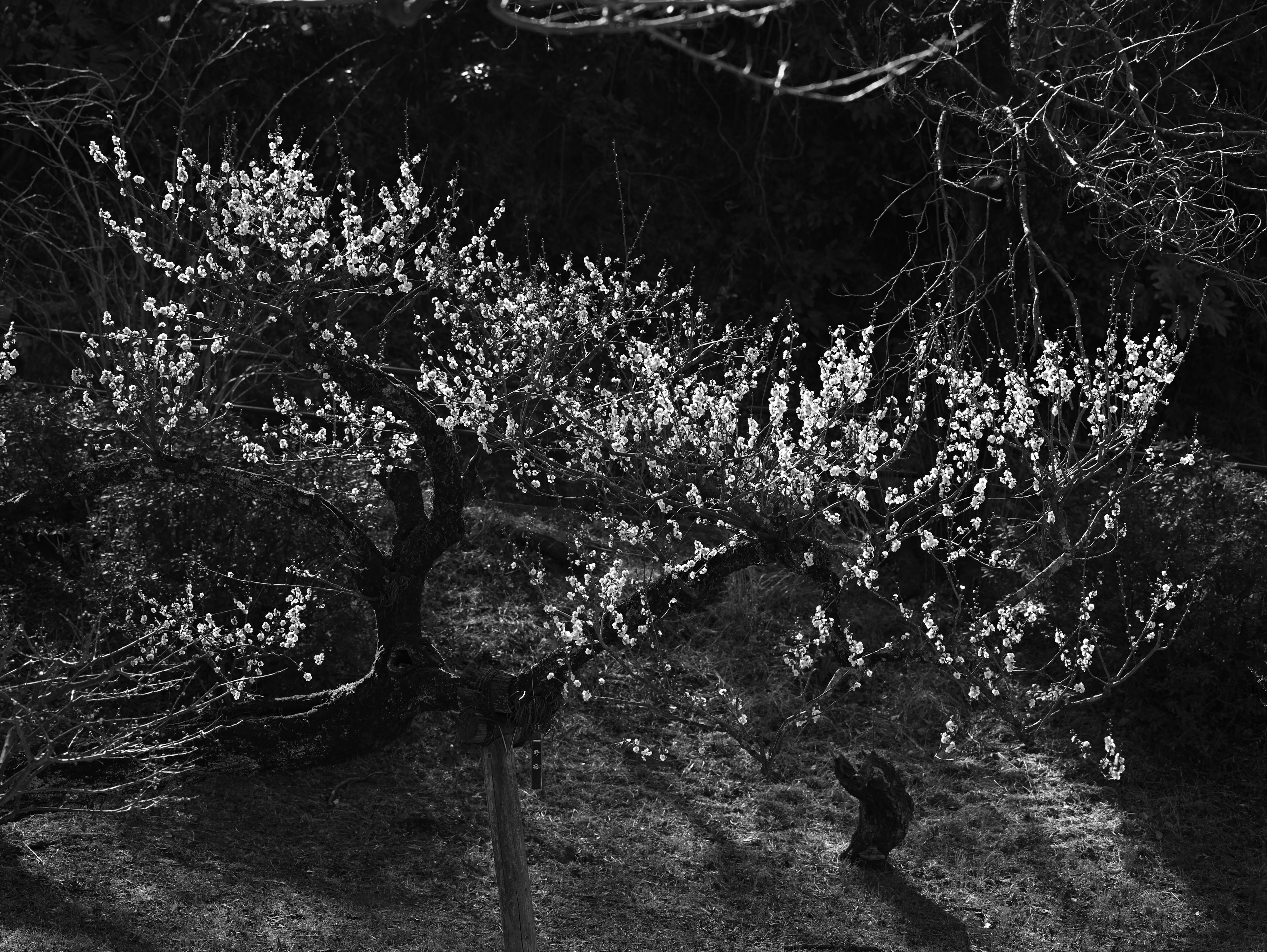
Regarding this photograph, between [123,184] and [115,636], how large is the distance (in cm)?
305

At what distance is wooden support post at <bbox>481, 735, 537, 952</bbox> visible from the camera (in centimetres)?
514

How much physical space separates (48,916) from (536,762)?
2.23 meters

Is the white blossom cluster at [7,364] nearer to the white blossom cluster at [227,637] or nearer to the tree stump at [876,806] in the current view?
the white blossom cluster at [227,637]

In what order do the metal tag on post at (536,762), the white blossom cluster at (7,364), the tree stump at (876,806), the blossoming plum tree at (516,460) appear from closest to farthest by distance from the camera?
1. the metal tag on post at (536,762)
2. the blossoming plum tree at (516,460)
3. the white blossom cluster at (7,364)
4. the tree stump at (876,806)

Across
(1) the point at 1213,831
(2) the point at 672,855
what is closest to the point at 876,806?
(2) the point at 672,855

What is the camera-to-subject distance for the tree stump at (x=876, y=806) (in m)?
6.59

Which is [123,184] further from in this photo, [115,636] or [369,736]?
[369,736]

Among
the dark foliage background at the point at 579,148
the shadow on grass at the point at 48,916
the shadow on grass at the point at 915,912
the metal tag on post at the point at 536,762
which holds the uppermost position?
the dark foliage background at the point at 579,148

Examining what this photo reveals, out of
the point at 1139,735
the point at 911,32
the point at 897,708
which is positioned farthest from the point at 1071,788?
the point at 911,32

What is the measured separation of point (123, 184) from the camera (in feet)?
27.5

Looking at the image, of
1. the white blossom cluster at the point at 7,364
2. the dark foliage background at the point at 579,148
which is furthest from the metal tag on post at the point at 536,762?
the dark foliage background at the point at 579,148

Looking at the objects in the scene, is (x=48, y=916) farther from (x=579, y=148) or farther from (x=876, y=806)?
(x=579, y=148)

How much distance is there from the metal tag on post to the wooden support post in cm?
8

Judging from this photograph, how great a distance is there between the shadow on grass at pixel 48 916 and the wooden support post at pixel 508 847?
1.46 meters
